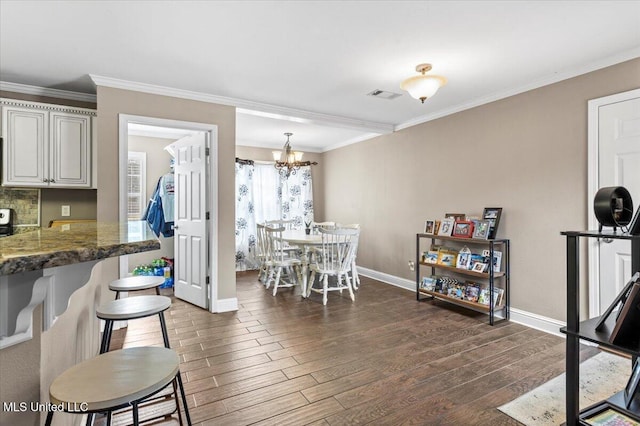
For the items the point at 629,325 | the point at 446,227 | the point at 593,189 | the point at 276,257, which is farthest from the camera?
the point at 276,257

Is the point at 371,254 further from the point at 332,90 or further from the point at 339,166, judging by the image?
the point at 332,90

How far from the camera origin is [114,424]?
1.79 m

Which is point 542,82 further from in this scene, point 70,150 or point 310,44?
point 70,150

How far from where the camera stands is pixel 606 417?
1.43m

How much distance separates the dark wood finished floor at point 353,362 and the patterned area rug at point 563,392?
7 centimetres

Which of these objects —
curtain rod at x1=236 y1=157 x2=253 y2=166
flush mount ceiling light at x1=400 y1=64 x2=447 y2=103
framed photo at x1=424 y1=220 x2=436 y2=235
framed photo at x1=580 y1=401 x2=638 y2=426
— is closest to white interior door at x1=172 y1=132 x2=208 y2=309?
curtain rod at x1=236 y1=157 x2=253 y2=166

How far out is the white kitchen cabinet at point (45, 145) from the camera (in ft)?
10.0

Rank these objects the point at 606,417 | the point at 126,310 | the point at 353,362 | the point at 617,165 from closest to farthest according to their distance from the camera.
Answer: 1. the point at 606,417
2. the point at 126,310
3. the point at 353,362
4. the point at 617,165

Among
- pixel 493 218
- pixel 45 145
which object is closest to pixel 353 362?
pixel 493 218

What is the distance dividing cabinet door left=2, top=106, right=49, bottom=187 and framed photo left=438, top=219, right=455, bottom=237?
431cm

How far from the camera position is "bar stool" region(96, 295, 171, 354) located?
5.43 feet

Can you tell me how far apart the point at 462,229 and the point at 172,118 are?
344 centimetres

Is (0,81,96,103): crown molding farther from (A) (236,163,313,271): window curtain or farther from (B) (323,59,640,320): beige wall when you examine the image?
(B) (323,59,640,320): beige wall

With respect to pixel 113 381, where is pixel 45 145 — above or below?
above
